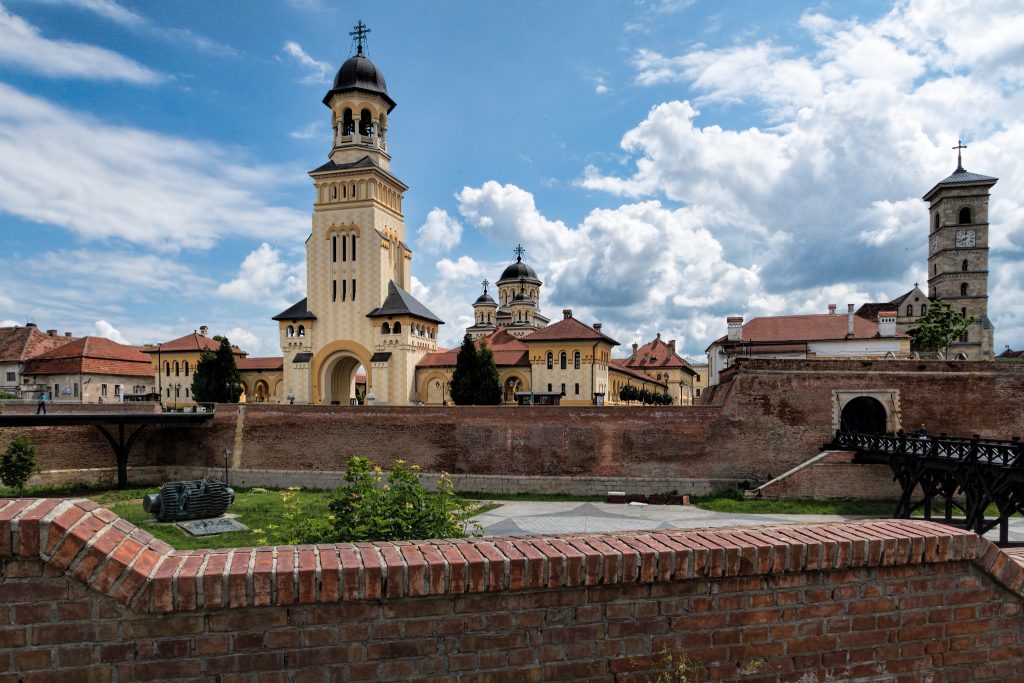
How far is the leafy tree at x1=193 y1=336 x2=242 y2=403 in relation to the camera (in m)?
46.3

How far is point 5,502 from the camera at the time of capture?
9.24 feet

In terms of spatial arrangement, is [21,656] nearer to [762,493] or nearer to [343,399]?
[762,493]

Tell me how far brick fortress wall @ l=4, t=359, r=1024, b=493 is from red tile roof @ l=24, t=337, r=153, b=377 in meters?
26.3

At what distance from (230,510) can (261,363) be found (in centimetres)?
2983

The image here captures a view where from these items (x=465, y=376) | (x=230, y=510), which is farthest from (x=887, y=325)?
(x=230, y=510)

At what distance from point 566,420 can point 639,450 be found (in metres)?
3.45

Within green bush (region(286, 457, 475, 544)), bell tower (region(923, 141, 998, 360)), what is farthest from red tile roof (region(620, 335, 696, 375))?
green bush (region(286, 457, 475, 544))

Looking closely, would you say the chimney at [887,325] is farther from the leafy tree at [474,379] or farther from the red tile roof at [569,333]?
the leafy tree at [474,379]

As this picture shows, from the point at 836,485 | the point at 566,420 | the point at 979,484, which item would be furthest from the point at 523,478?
the point at 979,484

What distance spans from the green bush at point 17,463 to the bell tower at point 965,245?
6622 cm

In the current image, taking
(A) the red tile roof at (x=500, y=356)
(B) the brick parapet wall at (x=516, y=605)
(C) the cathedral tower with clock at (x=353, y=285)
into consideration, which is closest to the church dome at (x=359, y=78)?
(C) the cathedral tower with clock at (x=353, y=285)

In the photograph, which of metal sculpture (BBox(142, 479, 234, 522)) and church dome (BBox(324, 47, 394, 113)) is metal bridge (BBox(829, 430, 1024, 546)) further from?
church dome (BBox(324, 47, 394, 113))

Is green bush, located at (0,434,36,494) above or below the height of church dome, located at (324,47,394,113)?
below

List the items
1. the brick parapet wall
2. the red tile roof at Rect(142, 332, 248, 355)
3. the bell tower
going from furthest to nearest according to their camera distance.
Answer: the bell tower → the red tile roof at Rect(142, 332, 248, 355) → the brick parapet wall
